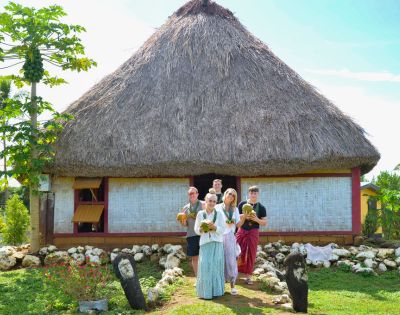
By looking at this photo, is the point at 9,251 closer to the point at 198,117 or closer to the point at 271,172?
the point at 198,117

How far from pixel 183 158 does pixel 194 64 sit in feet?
10.3

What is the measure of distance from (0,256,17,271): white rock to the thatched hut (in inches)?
57.0

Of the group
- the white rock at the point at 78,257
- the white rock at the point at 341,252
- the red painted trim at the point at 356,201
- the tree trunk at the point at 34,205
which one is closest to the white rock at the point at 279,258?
the white rock at the point at 341,252

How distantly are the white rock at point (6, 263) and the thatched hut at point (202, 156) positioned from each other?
1.45m

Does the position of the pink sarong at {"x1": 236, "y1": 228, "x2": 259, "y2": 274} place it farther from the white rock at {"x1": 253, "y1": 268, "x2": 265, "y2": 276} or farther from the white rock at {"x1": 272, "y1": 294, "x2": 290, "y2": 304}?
the white rock at {"x1": 272, "y1": 294, "x2": 290, "y2": 304}

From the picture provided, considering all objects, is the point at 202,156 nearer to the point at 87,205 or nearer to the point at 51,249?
the point at 87,205

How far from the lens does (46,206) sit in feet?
39.3

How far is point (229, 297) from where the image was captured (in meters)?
6.88

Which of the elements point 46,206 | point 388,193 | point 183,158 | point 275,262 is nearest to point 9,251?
point 46,206

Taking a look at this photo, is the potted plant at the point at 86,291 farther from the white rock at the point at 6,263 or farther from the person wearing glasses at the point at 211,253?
the white rock at the point at 6,263

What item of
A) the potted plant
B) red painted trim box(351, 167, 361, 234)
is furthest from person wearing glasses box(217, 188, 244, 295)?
red painted trim box(351, 167, 361, 234)

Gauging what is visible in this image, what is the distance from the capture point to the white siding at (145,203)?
38.4ft

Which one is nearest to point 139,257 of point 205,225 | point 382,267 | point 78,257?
point 78,257

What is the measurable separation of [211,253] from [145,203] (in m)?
5.12
